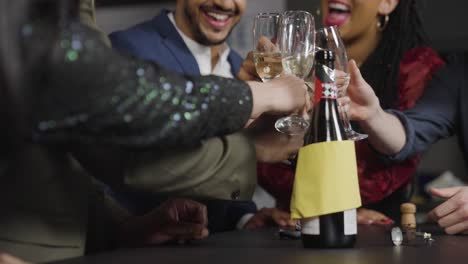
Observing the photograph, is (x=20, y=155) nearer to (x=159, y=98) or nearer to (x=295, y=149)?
(x=159, y=98)

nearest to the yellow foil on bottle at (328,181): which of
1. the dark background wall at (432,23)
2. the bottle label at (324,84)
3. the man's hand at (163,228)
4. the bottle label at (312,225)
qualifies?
the bottle label at (312,225)

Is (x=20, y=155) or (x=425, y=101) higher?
(x=20, y=155)

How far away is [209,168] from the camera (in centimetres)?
102

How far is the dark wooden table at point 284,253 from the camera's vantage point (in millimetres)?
1000

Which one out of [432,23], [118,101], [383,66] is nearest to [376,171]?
[383,66]

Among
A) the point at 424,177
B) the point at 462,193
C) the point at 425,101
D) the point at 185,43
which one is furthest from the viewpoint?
the point at 424,177

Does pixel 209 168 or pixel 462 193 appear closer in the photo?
pixel 209 168

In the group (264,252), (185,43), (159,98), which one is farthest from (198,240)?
(185,43)

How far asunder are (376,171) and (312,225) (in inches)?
29.8

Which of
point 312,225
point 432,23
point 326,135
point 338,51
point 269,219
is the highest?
point 338,51

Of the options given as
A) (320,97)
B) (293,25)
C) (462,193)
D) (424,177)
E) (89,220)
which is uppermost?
(293,25)

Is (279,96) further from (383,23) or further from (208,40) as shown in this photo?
(208,40)

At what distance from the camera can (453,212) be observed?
142 centimetres

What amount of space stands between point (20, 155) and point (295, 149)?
507mm
